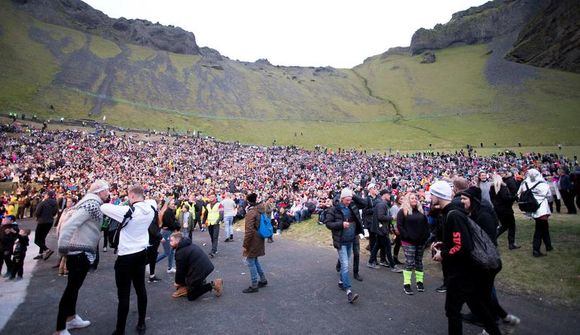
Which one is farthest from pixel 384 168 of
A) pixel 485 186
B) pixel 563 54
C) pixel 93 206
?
pixel 563 54

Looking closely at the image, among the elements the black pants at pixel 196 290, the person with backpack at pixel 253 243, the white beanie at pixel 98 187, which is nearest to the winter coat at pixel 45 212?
the black pants at pixel 196 290

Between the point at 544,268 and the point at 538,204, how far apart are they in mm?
1319

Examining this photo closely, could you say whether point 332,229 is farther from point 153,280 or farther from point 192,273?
point 153,280

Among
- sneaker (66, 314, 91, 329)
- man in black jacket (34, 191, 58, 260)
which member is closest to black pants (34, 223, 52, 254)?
man in black jacket (34, 191, 58, 260)

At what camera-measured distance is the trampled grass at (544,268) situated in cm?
571

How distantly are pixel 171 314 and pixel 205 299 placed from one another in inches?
32.9

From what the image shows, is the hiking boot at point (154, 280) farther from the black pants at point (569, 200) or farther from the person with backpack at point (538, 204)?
the black pants at point (569, 200)

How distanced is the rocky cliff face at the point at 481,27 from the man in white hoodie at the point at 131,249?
157773mm

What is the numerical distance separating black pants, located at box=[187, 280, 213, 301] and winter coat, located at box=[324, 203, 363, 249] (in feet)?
8.88

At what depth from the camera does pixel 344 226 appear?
5898 mm

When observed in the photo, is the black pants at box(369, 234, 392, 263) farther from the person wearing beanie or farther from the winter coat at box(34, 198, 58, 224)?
the winter coat at box(34, 198, 58, 224)

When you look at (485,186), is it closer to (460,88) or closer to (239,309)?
(239,309)

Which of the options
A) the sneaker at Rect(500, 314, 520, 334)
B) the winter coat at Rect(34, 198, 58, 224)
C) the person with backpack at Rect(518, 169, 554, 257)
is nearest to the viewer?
the sneaker at Rect(500, 314, 520, 334)

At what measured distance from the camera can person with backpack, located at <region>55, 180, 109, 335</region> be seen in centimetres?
434
